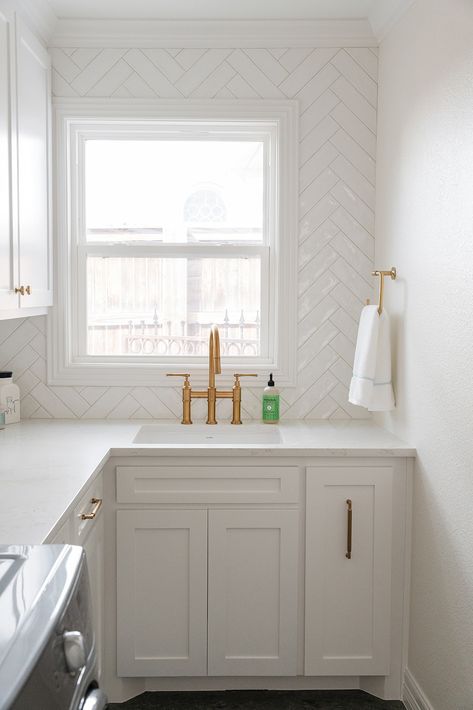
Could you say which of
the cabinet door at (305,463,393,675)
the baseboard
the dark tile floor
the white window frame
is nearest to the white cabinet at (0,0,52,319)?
the white window frame

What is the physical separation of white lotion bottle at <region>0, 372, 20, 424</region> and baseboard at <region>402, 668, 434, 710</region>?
1.77 metres

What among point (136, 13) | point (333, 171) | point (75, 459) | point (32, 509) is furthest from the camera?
point (333, 171)

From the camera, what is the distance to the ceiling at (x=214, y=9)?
9.68 ft

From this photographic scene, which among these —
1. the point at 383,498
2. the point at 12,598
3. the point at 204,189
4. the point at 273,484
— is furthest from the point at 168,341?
the point at 12,598

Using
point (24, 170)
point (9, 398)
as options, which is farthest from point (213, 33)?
point (9, 398)

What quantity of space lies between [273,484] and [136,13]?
6.14 ft

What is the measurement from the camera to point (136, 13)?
3.06 m

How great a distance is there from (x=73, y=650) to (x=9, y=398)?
210 centimetres

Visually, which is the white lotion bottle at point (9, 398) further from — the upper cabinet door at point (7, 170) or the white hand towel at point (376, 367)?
the white hand towel at point (376, 367)

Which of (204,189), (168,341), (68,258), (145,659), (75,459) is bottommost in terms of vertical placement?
(145,659)

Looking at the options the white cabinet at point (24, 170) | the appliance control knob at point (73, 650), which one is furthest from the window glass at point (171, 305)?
the appliance control knob at point (73, 650)

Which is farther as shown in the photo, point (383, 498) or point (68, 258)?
point (68, 258)

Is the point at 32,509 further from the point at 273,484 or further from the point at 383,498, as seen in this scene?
the point at 383,498

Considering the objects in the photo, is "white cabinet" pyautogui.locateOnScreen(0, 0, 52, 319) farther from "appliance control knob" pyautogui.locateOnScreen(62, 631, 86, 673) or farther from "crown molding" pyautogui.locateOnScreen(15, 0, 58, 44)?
"appliance control knob" pyautogui.locateOnScreen(62, 631, 86, 673)
